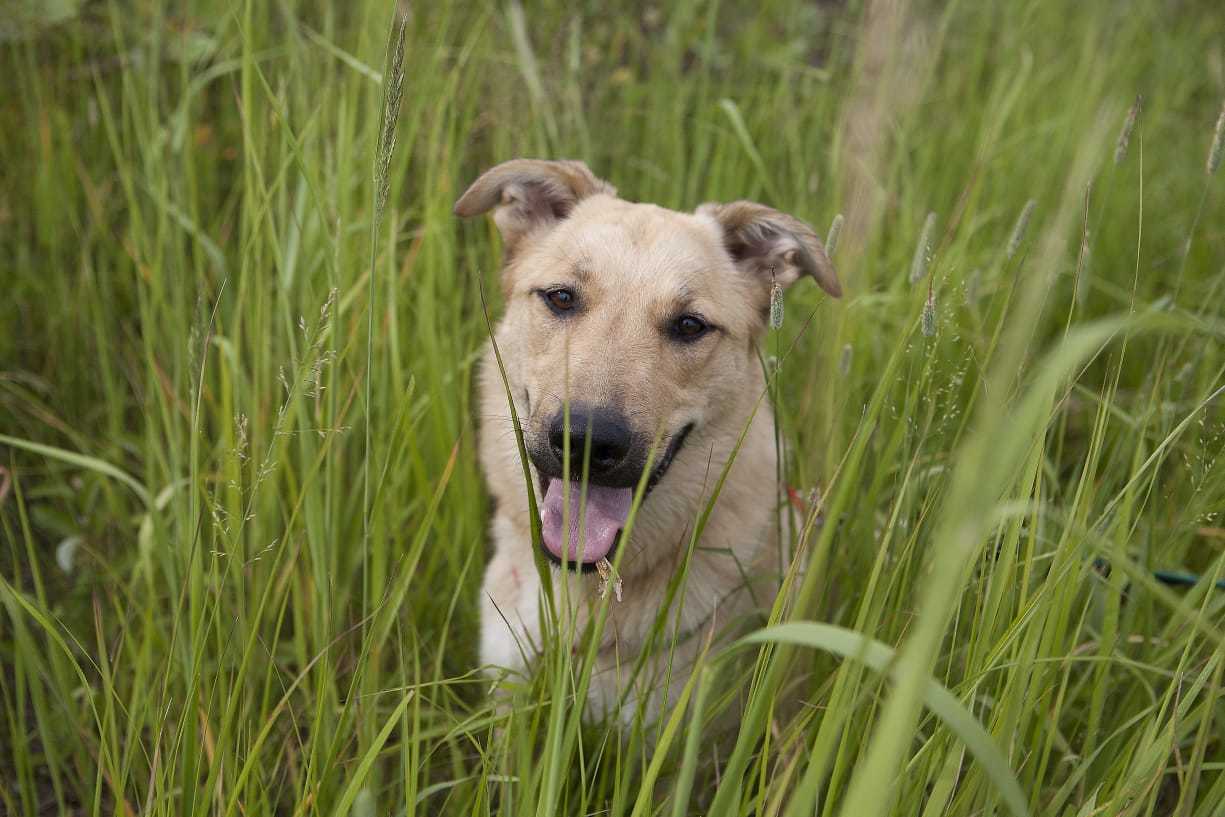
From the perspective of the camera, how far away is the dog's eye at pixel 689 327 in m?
2.55

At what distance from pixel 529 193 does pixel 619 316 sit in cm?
69

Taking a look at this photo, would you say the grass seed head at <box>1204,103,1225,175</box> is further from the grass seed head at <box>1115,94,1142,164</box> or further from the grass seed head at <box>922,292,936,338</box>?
the grass seed head at <box>922,292,936,338</box>

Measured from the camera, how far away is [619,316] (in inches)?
96.3

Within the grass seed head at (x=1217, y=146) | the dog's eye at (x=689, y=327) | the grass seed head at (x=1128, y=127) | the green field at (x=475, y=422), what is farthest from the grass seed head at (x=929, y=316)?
the dog's eye at (x=689, y=327)

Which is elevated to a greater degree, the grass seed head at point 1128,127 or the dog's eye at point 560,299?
the grass seed head at point 1128,127

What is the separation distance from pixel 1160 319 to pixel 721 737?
5.37 ft

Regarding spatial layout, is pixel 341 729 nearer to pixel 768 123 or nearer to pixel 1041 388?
pixel 1041 388

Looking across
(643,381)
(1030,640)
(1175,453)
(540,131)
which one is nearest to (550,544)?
(643,381)

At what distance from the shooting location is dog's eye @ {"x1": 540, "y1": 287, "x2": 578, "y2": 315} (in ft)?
8.41

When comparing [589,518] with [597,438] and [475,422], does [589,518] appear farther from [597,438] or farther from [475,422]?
[475,422]

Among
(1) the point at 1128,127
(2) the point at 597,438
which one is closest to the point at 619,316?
(2) the point at 597,438

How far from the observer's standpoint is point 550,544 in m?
2.16

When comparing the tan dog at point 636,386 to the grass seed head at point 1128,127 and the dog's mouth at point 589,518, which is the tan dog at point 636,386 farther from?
the grass seed head at point 1128,127

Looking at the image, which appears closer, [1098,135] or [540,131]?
[1098,135]
